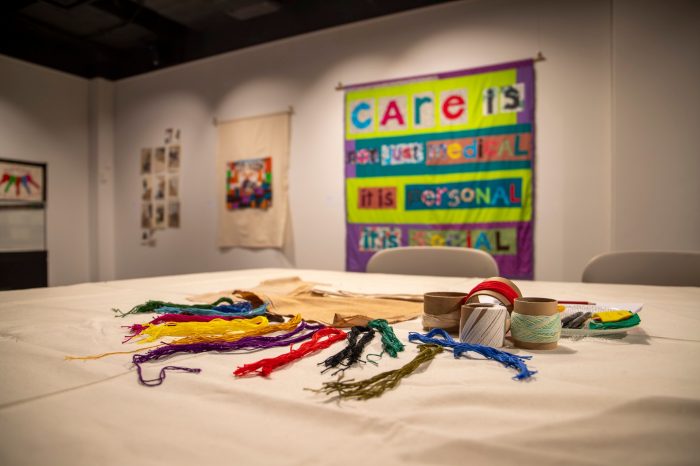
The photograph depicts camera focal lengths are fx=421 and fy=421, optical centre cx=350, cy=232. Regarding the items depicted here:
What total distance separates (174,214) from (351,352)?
441 centimetres

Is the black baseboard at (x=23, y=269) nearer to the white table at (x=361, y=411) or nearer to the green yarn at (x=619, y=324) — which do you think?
the white table at (x=361, y=411)

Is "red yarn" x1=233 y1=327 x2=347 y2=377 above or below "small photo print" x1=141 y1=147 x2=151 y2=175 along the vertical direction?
below

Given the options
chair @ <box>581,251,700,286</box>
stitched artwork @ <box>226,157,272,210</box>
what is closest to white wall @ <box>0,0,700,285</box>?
stitched artwork @ <box>226,157,272,210</box>

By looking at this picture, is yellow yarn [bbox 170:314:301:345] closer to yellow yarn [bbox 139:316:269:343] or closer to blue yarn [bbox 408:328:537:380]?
yellow yarn [bbox 139:316:269:343]

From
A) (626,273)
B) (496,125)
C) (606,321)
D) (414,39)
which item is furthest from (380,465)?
(414,39)

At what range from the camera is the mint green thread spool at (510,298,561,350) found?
637 millimetres

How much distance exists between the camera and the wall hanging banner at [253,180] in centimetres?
390

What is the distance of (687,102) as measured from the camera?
2510mm

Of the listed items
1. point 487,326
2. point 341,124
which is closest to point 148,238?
point 341,124

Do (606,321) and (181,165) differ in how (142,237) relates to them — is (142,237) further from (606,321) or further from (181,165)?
(606,321)

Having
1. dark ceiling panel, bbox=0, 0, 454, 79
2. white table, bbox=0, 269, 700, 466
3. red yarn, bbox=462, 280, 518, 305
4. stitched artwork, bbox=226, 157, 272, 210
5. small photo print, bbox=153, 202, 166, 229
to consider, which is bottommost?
white table, bbox=0, 269, 700, 466

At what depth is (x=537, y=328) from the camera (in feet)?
2.10

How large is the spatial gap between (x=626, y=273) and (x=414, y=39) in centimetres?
246

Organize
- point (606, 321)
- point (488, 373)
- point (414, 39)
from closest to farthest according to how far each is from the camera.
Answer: point (488, 373) < point (606, 321) < point (414, 39)
